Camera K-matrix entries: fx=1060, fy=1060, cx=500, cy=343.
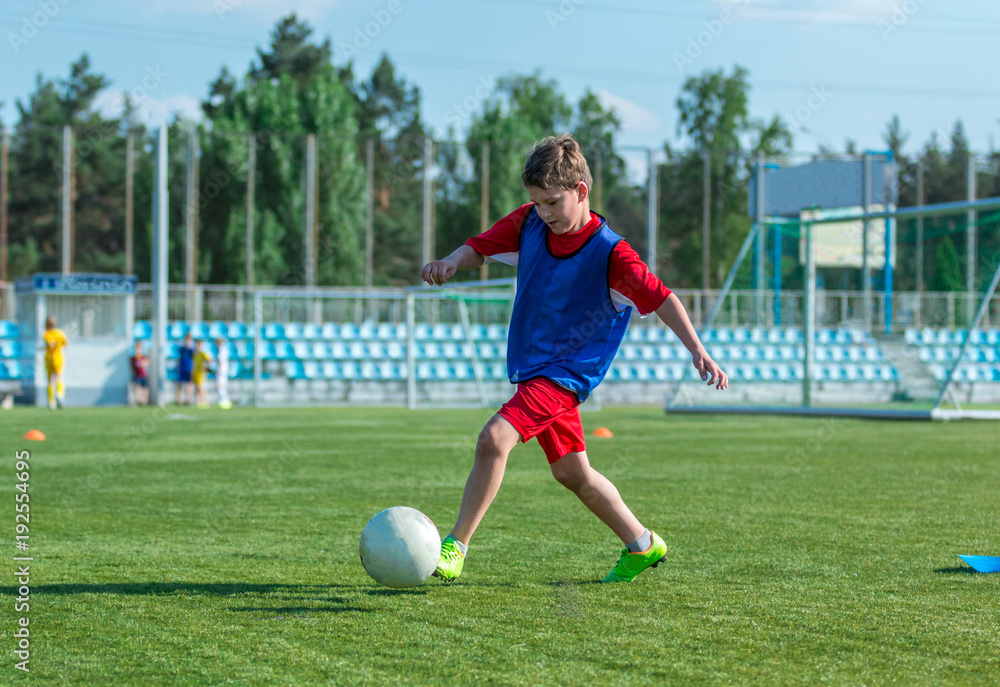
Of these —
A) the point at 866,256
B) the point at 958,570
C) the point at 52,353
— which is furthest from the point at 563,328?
the point at 52,353

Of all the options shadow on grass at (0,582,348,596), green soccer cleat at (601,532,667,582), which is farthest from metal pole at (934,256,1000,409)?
shadow on grass at (0,582,348,596)

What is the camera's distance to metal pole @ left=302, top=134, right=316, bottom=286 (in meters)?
34.4

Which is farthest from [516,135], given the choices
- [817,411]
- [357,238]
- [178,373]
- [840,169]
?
[817,411]

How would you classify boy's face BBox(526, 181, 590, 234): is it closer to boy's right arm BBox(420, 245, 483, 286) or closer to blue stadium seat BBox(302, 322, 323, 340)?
boy's right arm BBox(420, 245, 483, 286)

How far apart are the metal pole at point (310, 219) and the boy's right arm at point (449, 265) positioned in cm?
3056

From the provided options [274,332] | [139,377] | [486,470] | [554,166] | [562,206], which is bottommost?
[139,377]

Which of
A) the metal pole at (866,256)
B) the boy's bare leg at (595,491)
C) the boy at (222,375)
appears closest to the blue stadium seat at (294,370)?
the boy at (222,375)

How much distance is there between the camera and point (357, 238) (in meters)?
42.1

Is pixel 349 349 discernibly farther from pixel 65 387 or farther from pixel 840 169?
pixel 840 169

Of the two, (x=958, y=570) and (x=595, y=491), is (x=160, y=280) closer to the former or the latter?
(x=595, y=491)

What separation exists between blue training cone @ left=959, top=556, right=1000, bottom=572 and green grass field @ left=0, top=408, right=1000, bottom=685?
0.07 meters

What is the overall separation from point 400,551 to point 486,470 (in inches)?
17.2

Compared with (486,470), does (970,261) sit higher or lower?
higher

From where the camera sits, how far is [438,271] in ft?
13.6
